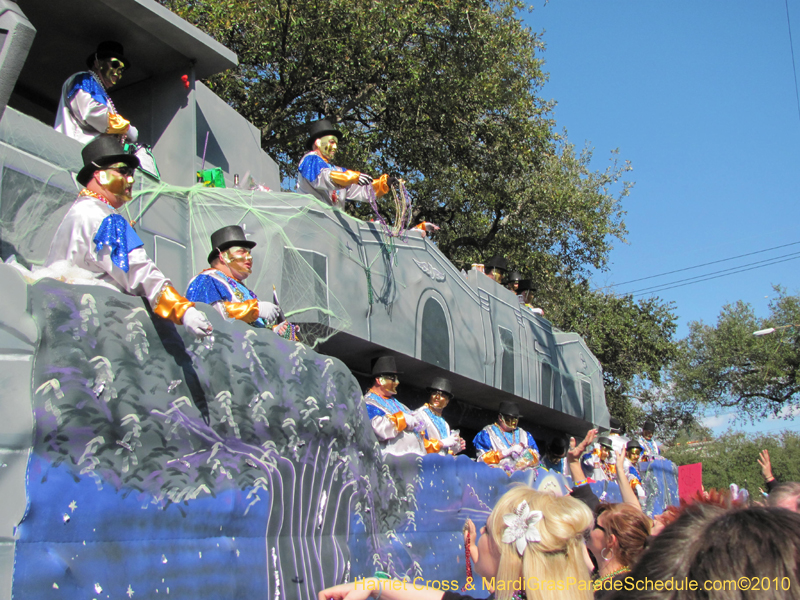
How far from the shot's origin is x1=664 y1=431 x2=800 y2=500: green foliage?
82.7 feet

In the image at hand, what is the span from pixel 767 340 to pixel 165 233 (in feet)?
90.6

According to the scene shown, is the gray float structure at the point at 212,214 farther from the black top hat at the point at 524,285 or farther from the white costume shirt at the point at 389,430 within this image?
the black top hat at the point at 524,285

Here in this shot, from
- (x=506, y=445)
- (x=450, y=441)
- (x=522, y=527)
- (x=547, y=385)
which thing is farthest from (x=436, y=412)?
(x=522, y=527)

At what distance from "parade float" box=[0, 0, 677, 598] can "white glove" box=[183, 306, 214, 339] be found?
0.19 meters

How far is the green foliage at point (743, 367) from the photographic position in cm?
2791

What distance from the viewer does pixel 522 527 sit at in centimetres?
233

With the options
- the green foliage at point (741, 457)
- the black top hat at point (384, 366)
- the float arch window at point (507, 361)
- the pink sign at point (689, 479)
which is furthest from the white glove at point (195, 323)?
the green foliage at point (741, 457)

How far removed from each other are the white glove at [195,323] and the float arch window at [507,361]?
668 cm

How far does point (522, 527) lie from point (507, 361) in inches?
304

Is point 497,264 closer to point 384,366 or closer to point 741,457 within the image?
point 384,366

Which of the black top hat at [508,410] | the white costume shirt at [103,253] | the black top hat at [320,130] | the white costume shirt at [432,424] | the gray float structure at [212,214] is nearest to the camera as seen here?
the white costume shirt at [103,253]

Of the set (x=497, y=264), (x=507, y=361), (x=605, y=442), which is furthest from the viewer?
(x=605, y=442)

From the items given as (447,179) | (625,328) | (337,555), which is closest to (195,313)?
(337,555)

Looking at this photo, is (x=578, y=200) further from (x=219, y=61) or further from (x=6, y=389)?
(x=6, y=389)
